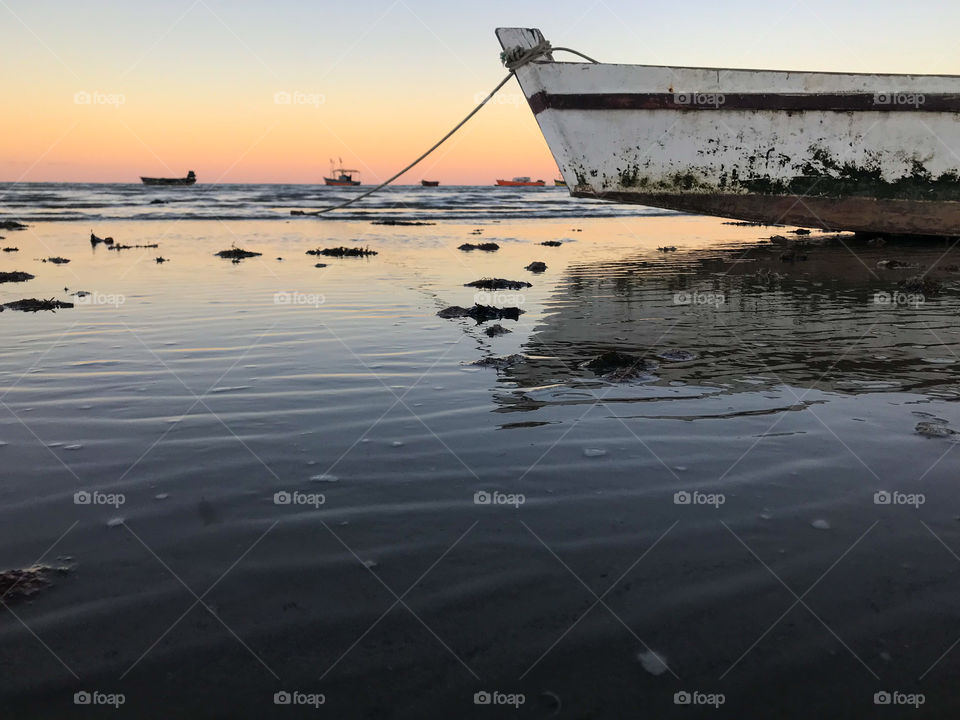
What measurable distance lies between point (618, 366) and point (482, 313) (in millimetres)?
2894

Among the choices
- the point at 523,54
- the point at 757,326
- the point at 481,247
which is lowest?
the point at 757,326

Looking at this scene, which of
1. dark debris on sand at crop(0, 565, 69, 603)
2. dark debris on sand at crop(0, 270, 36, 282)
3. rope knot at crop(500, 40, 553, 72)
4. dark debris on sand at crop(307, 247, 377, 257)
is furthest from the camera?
dark debris on sand at crop(307, 247, 377, 257)

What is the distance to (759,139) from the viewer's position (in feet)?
48.5

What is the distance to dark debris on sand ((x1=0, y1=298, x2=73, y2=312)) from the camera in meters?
9.38

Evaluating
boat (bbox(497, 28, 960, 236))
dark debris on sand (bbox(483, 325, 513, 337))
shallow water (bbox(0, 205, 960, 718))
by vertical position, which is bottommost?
shallow water (bbox(0, 205, 960, 718))

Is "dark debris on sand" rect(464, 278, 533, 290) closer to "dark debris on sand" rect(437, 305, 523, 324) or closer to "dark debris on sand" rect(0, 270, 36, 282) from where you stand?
"dark debris on sand" rect(437, 305, 523, 324)

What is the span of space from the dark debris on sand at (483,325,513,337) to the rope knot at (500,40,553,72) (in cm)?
915

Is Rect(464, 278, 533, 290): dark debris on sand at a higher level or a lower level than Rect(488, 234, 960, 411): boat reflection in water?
higher

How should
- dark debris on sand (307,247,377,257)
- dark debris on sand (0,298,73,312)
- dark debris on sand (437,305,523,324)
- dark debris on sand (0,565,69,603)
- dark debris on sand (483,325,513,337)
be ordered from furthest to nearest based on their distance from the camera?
dark debris on sand (307,247,377,257), dark debris on sand (0,298,73,312), dark debris on sand (437,305,523,324), dark debris on sand (483,325,513,337), dark debris on sand (0,565,69,603)

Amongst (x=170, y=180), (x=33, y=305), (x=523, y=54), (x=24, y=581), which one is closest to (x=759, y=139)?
(x=523, y=54)

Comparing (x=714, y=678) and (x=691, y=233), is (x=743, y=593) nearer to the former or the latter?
(x=714, y=678)

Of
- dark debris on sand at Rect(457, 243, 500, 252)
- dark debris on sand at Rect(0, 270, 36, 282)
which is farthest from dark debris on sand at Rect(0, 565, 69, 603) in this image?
dark debris on sand at Rect(457, 243, 500, 252)

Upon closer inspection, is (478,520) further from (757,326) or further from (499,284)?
(499,284)

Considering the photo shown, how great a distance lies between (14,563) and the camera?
121 inches
